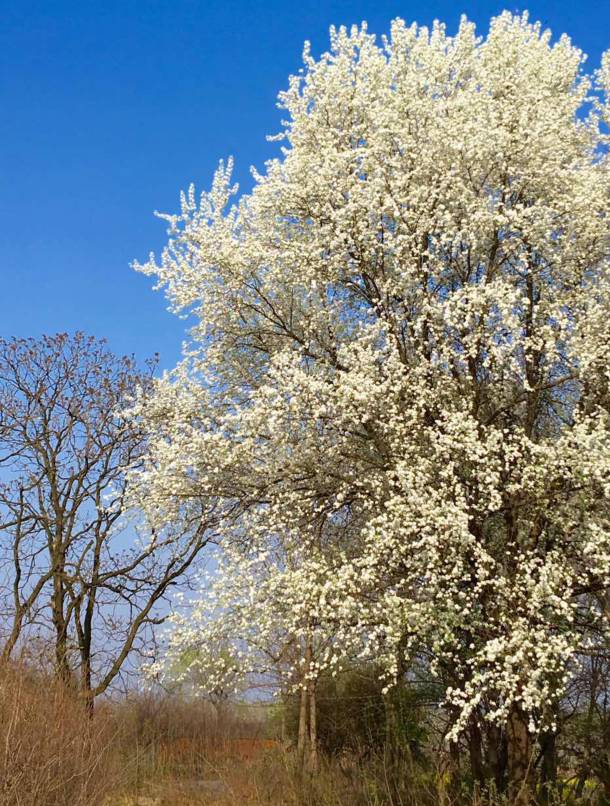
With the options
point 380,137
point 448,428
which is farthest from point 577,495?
point 380,137

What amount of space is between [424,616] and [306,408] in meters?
3.81

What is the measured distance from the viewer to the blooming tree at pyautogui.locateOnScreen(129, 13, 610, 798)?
453 inches

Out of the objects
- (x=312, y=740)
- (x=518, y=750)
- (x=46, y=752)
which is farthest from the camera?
(x=312, y=740)

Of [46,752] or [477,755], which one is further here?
[477,755]

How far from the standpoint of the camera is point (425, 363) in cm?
1288

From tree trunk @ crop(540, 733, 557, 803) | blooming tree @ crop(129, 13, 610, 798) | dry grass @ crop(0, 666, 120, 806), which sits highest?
blooming tree @ crop(129, 13, 610, 798)

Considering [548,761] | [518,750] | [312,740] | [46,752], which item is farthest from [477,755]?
[46,752]

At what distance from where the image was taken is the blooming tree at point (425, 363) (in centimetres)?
1151

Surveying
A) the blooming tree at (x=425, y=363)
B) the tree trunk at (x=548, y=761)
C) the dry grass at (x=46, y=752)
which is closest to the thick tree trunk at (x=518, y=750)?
the blooming tree at (x=425, y=363)

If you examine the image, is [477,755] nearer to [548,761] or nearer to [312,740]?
[548,761]

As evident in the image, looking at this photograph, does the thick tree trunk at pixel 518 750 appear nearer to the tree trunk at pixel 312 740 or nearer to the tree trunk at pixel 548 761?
the tree trunk at pixel 548 761

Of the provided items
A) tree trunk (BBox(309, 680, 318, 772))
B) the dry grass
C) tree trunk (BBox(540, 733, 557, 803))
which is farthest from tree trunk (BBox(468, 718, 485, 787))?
the dry grass

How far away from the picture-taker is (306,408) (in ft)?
42.3

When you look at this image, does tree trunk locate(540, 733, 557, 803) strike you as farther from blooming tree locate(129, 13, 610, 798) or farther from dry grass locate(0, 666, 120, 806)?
dry grass locate(0, 666, 120, 806)
